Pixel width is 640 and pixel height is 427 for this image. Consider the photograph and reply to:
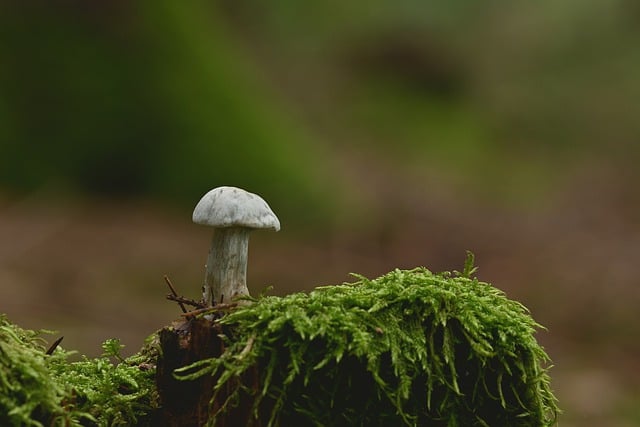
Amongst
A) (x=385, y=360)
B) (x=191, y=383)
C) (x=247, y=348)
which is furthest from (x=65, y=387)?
(x=385, y=360)

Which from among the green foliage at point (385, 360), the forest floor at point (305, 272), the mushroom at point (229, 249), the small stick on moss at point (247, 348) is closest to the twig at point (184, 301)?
the mushroom at point (229, 249)

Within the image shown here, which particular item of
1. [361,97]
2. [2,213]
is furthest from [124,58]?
[361,97]

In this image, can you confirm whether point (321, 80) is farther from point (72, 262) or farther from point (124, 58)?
point (72, 262)

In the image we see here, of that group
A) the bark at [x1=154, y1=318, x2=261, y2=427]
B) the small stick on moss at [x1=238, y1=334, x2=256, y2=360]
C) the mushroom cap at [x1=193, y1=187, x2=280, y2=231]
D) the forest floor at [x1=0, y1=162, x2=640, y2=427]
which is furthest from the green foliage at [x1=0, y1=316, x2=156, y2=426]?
the forest floor at [x1=0, y1=162, x2=640, y2=427]

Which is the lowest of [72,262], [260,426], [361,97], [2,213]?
[260,426]

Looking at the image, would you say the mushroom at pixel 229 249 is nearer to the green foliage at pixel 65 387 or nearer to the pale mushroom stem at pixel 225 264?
the pale mushroom stem at pixel 225 264

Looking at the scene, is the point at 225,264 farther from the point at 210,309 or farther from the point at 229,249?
the point at 210,309

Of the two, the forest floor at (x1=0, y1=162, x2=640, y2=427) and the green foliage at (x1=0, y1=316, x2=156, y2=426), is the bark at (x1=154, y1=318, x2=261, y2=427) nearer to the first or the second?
the green foliage at (x1=0, y1=316, x2=156, y2=426)
